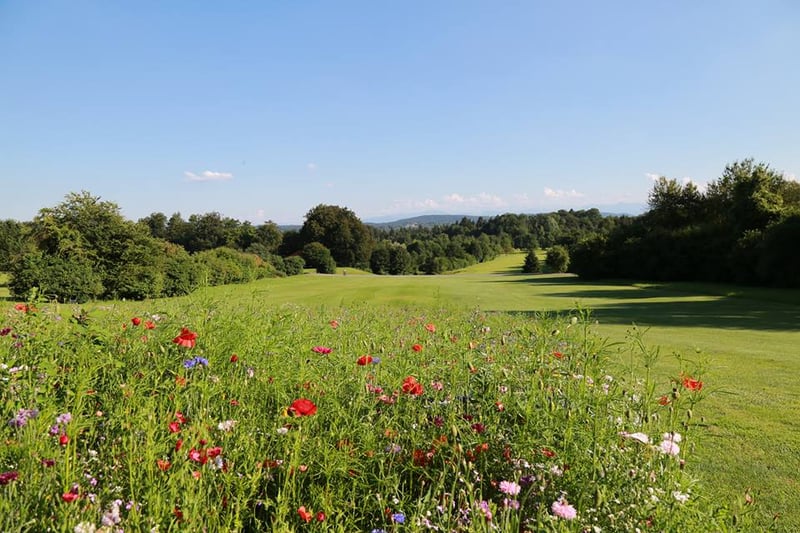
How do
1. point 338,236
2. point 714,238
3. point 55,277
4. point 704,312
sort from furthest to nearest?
point 338,236 < point 714,238 < point 55,277 < point 704,312

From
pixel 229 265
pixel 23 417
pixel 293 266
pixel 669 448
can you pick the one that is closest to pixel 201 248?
pixel 293 266

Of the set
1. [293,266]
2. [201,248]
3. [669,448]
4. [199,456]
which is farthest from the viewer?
[201,248]

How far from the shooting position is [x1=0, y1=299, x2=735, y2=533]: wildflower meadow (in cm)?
179

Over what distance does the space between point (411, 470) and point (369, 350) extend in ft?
4.74

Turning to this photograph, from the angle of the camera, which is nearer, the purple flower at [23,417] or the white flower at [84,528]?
the white flower at [84,528]

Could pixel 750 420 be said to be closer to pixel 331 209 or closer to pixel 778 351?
pixel 778 351

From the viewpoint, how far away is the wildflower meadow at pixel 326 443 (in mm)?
1792

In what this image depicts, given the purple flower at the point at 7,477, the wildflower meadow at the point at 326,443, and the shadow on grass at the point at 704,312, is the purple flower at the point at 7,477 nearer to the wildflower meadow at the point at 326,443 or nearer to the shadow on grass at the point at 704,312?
the wildflower meadow at the point at 326,443

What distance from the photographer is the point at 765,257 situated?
25.8m

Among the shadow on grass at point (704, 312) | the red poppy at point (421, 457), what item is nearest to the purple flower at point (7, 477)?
the red poppy at point (421, 457)

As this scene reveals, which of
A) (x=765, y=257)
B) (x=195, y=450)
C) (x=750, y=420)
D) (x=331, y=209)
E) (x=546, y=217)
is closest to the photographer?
(x=195, y=450)

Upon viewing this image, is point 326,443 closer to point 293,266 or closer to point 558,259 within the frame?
point 293,266

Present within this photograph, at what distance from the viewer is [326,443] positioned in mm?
2207

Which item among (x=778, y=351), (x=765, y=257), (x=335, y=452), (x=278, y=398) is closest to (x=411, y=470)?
(x=335, y=452)
